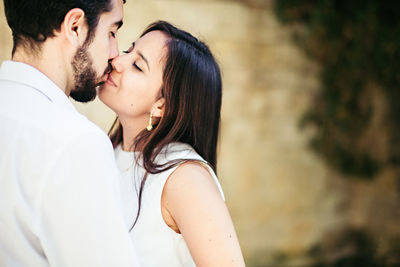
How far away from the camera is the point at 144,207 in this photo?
1.77 m

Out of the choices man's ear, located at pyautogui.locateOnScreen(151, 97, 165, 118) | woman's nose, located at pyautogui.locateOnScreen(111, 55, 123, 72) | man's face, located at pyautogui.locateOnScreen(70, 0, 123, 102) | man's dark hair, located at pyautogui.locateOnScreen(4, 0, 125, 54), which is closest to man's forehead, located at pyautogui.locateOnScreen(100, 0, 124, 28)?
man's face, located at pyautogui.locateOnScreen(70, 0, 123, 102)

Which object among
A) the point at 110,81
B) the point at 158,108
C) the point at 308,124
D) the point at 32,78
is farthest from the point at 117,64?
the point at 308,124

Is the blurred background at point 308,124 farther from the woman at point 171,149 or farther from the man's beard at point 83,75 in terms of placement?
the man's beard at point 83,75

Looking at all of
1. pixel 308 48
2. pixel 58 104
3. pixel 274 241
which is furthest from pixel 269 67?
pixel 58 104

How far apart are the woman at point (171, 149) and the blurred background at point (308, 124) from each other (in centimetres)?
219

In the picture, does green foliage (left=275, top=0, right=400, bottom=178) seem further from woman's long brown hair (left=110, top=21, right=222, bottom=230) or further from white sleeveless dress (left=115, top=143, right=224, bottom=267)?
white sleeveless dress (left=115, top=143, right=224, bottom=267)

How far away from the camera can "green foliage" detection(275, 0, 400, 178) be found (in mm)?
4469

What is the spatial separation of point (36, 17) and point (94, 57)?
23cm

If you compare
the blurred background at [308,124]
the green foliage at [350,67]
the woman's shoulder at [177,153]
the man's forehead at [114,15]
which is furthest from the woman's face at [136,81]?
the green foliage at [350,67]

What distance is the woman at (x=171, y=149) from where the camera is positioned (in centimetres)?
164

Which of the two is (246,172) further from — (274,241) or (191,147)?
(191,147)

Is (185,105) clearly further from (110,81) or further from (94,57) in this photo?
(94,57)

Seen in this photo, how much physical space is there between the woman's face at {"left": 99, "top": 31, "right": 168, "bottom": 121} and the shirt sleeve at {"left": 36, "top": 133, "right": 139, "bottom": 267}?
28.4 inches

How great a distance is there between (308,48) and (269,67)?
44 cm
